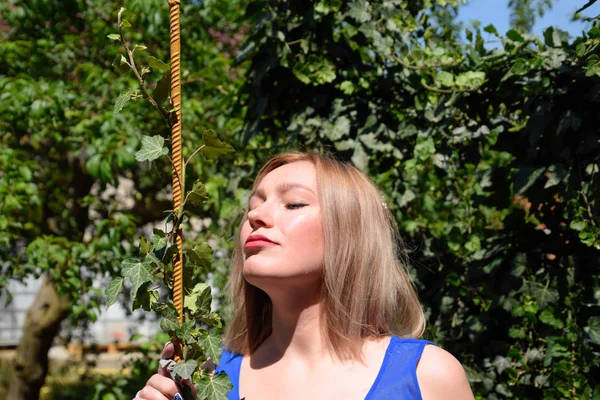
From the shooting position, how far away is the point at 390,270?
155 centimetres

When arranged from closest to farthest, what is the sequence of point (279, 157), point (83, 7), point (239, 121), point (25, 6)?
point (279, 157) → point (239, 121) → point (25, 6) → point (83, 7)

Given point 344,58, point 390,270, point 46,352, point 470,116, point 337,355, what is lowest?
point 46,352

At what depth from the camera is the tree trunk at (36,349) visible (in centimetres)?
430

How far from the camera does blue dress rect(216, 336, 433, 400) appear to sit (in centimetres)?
134

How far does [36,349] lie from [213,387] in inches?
139

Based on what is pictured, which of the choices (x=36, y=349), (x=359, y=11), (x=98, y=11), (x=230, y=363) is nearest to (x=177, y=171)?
(x=230, y=363)

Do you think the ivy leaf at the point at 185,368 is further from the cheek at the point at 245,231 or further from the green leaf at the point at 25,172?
the green leaf at the point at 25,172

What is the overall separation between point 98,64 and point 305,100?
70.2 inches

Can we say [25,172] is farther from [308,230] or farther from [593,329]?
[593,329]

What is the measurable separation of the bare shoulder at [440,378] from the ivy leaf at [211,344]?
0.41 meters

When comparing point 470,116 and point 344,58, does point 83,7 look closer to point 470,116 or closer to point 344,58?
point 344,58

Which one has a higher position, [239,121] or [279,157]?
[239,121]

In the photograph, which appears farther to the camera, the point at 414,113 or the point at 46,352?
the point at 46,352

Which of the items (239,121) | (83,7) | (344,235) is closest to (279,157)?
(344,235)
